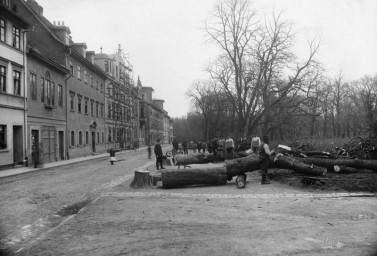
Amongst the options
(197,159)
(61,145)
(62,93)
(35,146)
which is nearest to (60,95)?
(62,93)

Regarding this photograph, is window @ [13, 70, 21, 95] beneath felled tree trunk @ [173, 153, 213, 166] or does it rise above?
above

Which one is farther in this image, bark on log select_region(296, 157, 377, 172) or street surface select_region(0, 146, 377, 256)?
bark on log select_region(296, 157, 377, 172)

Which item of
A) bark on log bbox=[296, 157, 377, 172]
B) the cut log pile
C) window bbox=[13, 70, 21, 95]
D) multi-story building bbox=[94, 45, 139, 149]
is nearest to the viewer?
the cut log pile

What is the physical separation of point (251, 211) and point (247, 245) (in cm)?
253

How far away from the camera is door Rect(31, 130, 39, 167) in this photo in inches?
920

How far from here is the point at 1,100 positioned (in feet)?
69.2

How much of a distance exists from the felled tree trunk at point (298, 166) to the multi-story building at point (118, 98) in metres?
36.4

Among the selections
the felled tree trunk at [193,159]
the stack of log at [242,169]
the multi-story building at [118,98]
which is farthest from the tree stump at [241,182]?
the multi-story building at [118,98]

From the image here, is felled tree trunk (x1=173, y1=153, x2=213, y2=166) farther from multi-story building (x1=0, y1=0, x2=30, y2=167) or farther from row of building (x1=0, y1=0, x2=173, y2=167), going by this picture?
multi-story building (x1=0, y1=0, x2=30, y2=167)

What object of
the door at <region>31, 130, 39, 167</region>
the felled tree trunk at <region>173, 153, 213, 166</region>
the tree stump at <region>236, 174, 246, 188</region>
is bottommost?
the tree stump at <region>236, 174, 246, 188</region>

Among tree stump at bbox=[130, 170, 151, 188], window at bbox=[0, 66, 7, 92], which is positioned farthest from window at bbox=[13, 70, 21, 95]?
tree stump at bbox=[130, 170, 151, 188]

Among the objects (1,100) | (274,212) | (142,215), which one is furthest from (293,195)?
(1,100)

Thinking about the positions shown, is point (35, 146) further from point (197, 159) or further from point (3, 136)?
point (197, 159)

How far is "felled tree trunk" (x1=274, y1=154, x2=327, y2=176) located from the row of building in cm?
1572
